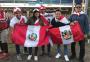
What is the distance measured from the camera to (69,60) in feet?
35.3

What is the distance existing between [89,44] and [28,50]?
4079 mm

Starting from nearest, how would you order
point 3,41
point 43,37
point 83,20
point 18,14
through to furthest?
point 83,20, point 43,37, point 18,14, point 3,41

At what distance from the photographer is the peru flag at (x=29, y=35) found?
1065 centimetres

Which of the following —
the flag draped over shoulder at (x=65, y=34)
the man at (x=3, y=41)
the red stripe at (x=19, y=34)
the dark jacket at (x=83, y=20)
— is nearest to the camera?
the dark jacket at (x=83, y=20)

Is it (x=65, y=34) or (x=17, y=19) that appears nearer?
(x=65, y=34)

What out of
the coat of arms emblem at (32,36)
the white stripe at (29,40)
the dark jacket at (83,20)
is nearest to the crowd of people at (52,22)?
the dark jacket at (83,20)

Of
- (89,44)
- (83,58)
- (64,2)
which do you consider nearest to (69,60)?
(83,58)

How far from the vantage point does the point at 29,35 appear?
1071 centimetres

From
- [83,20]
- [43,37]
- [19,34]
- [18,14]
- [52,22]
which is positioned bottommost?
[43,37]

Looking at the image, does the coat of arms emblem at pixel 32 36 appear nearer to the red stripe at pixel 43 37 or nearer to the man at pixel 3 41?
the red stripe at pixel 43 37

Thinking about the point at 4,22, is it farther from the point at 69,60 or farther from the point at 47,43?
the point at 69,60

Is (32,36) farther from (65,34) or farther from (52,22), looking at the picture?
(65,34)

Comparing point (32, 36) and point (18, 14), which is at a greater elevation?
point (18, 14)

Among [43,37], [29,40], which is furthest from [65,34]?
[29,40]
